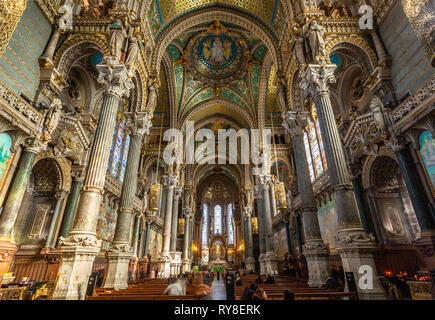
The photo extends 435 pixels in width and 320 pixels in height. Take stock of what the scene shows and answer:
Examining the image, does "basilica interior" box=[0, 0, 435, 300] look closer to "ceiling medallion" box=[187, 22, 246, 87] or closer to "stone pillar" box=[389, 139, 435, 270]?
"stone pillar" box=[389, 139, 435, 270]

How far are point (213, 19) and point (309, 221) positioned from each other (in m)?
13.6

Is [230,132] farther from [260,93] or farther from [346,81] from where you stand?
[346,81]

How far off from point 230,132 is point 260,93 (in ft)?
24.0

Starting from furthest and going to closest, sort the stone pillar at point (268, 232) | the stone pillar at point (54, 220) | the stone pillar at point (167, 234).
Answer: the stone pillar at point (268, 232)
the stone pillar at point (167, 234)
the stone pillar at point (54, 220)

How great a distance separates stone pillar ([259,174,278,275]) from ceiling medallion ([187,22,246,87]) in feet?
30.6

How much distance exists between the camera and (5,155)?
763 centimetres

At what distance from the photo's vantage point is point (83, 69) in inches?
500

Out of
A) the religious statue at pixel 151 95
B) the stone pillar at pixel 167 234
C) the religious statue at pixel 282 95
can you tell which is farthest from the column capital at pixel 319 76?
the stone pillar at pixel 167 234

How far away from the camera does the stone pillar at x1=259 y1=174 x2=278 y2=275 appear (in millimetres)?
15234

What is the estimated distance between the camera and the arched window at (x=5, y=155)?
24.7 ft

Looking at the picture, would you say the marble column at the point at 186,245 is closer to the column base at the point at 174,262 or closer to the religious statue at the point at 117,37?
the column base at the point at 174,262

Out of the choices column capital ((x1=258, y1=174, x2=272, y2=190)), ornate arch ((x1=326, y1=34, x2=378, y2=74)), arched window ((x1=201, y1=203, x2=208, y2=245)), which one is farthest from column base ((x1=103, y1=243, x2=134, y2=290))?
arched window ((x1=201, y1=203, x2=208, y2=245))

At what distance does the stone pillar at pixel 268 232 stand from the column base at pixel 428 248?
8.90 metres

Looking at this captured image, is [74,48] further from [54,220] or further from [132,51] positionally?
[54,220]
